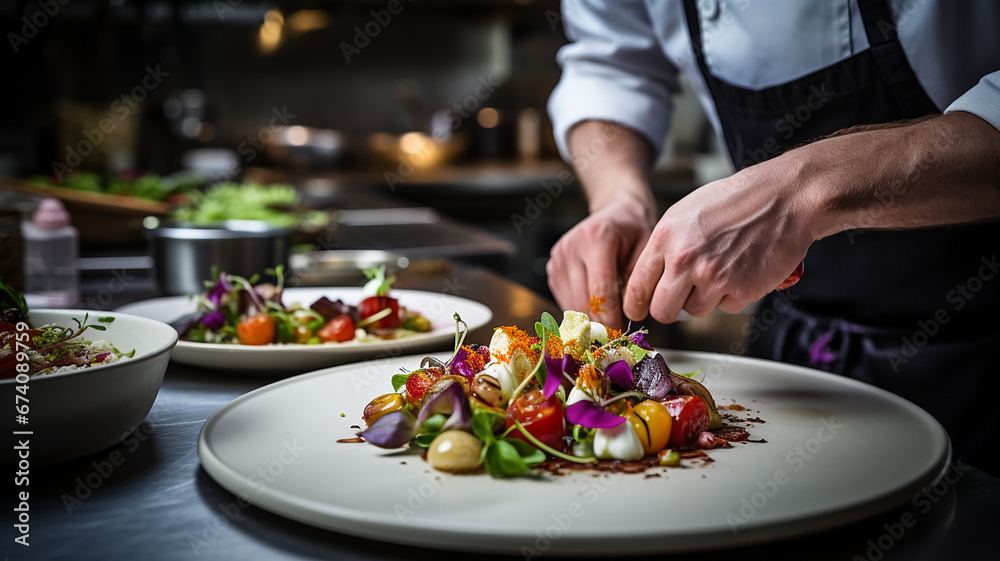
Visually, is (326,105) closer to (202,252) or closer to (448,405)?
(202,252)

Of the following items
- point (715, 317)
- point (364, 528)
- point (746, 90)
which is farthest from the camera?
point (715, 317)

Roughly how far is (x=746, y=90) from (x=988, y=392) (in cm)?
62

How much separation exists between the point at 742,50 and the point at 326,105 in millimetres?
5310

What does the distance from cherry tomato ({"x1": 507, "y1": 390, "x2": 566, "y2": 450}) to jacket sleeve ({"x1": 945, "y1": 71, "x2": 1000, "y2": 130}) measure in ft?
1.82

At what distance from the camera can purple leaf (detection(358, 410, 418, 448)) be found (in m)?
0.68

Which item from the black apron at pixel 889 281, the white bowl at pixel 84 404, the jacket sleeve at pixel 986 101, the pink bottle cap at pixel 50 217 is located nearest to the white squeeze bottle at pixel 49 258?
the pink bottle cap at pixel 50 217

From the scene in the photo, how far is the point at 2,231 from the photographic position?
48.8 inches

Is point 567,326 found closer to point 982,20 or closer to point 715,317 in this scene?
point 982,20

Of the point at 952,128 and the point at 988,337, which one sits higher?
the point at 952,128

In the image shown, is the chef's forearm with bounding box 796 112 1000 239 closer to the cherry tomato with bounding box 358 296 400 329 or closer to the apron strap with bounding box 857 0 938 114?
the apron strap with bounding box 857 0 938 114

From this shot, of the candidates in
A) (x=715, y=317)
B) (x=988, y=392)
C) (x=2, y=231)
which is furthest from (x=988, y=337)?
(x=715, y=317)

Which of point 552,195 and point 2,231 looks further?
point 552,195

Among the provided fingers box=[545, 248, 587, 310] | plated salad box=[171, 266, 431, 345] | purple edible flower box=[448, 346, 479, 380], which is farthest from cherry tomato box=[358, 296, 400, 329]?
purple edible flower box=[448, 346, 479, 380]

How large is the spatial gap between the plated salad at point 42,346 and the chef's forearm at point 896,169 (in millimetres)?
708
